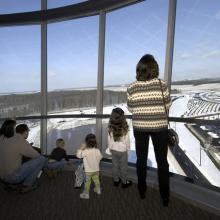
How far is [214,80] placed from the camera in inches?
138

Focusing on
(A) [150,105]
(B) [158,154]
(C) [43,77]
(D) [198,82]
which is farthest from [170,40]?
(C) [43,77]

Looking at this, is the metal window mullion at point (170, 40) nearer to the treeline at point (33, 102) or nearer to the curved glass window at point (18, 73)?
the treeline at point (33, 102)

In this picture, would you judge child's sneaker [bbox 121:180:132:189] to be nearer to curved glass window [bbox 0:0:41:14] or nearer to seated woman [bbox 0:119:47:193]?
seated woman [bbox 0:119:47:193]

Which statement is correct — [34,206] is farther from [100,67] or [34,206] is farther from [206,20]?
[206,20]

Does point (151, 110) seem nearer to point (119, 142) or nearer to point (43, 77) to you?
point (119, 142)

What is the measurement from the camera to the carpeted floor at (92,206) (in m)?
2.96

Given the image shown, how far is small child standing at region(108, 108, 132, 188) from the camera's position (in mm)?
3618

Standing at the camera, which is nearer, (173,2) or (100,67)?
(173,2)

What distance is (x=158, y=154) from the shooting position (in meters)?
3.00

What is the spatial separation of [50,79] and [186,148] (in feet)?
9.56

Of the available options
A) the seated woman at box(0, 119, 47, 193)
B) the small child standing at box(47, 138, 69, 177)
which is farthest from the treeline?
the seated woman at box(0, 119, 47, 193)

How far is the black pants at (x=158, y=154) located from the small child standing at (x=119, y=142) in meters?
0.55

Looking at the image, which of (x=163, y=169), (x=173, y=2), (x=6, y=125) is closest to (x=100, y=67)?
(x=173, y=2)

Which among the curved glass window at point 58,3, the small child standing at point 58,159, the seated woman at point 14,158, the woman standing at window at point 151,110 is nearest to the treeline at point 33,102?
the small child standing at point 58,159
